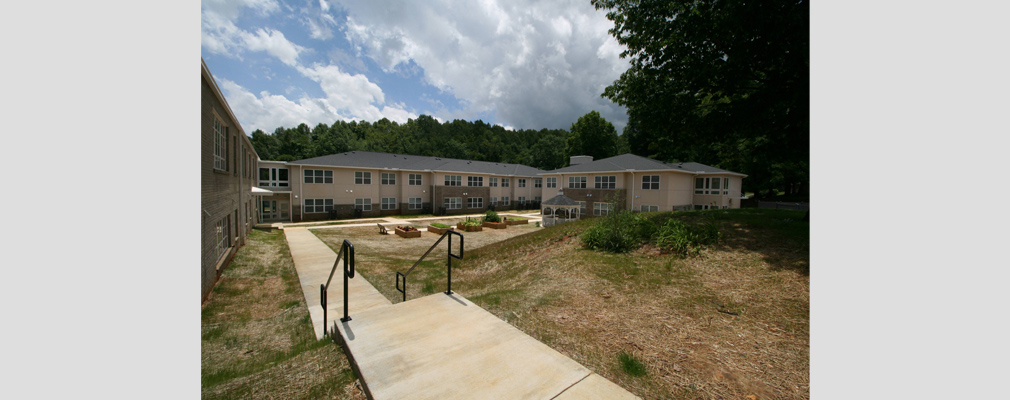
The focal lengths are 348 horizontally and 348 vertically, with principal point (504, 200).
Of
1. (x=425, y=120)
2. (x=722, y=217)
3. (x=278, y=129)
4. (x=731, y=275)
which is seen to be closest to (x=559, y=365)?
(x=731, y=275)

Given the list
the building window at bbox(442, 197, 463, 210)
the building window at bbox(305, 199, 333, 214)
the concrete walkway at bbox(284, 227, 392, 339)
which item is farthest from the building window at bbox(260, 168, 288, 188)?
the concrete walkway at bbox(284, 227, 392, 339)

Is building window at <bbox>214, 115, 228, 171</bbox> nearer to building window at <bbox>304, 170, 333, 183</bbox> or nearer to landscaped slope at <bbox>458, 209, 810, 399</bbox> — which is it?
landscaped slope at <bbox>458, 209, 810, 399</bbox>

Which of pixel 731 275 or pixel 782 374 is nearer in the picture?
pixel 782 374

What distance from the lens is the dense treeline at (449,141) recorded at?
63.8 metres

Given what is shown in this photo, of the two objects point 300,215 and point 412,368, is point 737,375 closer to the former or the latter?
point 412,368

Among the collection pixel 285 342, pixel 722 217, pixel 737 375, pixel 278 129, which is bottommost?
pixel 285 342

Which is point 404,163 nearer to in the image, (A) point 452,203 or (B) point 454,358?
(A) point 452,203

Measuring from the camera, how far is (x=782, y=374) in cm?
341

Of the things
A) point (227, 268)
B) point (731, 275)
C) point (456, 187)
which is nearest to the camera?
point (731, 275)

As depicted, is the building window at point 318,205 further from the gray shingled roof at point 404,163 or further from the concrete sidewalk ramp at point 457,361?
the concrete sidewalk ramp at point 457,361

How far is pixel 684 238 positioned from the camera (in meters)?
8.00

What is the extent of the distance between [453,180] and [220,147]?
25723mm

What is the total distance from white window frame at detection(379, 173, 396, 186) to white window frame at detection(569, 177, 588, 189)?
54.7ft

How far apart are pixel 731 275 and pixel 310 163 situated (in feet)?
96.9
